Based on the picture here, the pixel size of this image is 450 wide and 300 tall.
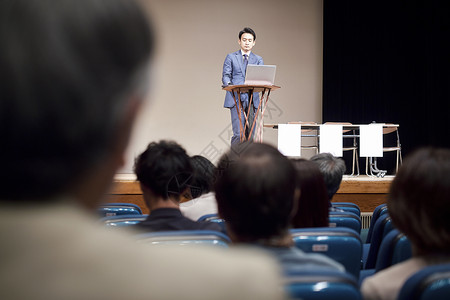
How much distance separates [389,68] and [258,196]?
7503 mm

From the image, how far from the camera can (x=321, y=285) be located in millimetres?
888

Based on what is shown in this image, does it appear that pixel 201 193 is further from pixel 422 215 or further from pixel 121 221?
pixel 422 215

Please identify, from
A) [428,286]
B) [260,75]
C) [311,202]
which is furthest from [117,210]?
[260,75]

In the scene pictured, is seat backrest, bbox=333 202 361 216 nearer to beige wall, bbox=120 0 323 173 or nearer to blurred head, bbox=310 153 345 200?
blurred head, bbox=310 153 345 200

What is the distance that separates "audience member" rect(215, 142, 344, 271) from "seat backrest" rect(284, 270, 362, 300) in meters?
0.07

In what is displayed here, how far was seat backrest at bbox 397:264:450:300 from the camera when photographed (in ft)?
3.05

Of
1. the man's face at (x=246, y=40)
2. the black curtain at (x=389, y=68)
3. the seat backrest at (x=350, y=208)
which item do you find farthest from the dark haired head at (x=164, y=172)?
the black curtain at (x=389, y=68)

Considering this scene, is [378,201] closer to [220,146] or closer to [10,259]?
[220,146]

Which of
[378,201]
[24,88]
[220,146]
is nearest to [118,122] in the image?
[24,88]

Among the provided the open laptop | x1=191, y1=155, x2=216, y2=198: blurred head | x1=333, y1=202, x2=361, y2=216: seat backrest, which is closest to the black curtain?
the open laptop

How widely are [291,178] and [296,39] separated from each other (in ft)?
24.8

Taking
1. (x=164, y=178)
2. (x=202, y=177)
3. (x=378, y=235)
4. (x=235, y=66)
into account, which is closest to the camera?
(x=164, y=178)

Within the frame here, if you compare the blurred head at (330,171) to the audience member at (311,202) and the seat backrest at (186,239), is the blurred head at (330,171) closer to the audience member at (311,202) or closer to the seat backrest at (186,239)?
the audience member at (311,202)

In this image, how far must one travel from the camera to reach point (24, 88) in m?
0.32
